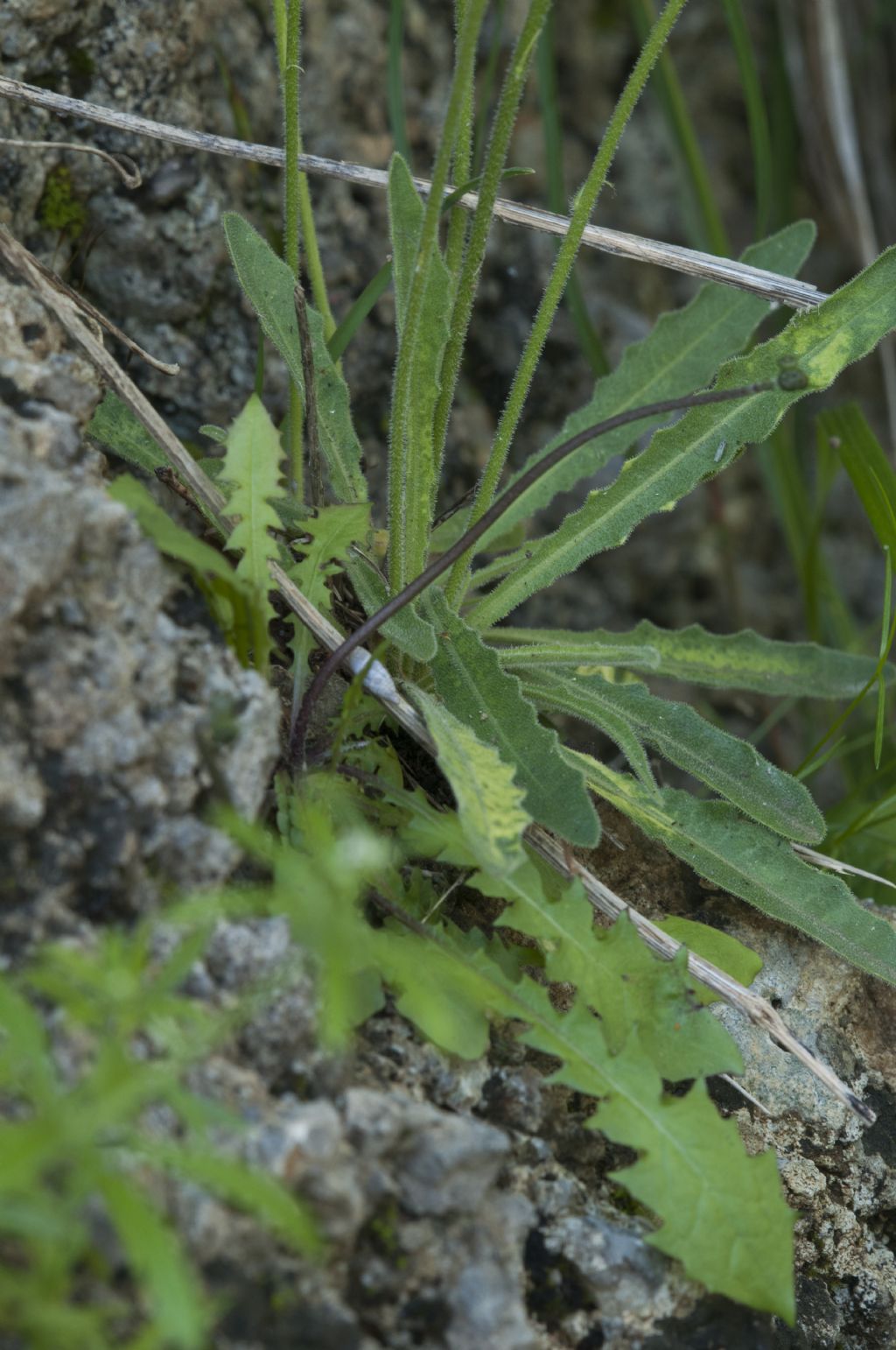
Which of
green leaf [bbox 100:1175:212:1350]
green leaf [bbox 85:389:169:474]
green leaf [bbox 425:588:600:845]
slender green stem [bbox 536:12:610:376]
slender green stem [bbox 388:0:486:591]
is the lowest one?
green leaf [bbox 100:1175:212:1350]

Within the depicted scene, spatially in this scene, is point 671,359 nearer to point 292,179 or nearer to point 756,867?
point 292,179

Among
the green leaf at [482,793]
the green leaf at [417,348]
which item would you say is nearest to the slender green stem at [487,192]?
the green leaf at [417,348]

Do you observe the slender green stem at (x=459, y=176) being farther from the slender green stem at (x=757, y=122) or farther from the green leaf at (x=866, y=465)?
the slender green stem at (x=757, y=122)

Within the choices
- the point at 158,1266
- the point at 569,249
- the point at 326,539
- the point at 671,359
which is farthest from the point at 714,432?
the point at 158,1266

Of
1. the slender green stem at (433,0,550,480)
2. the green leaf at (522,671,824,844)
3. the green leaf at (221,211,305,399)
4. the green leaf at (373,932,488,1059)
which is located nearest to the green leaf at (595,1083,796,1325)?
the green leaf at (373,932,488,1059)

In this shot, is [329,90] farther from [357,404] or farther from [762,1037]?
[762,1037]

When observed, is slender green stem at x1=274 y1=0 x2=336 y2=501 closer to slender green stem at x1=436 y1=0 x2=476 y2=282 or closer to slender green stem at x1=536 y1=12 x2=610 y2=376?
slender green stem at x1=436 y1=0 x2=476 y2=282
